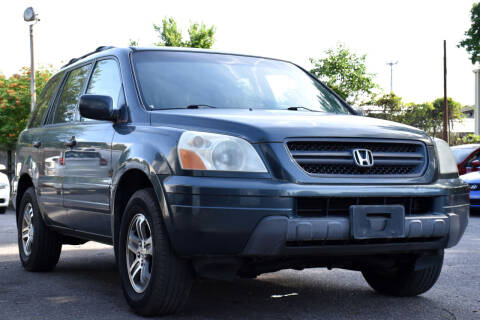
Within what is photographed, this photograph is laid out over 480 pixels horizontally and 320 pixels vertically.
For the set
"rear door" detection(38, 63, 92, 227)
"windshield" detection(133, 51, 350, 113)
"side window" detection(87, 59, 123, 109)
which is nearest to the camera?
"windshield" detection(133, 51, 350, 113)

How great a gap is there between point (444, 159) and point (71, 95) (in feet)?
10.9

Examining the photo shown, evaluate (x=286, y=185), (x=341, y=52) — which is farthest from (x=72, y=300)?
(x=341, y=52)

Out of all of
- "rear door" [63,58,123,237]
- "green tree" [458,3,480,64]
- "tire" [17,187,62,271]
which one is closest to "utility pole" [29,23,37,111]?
"tire" [17,187,62,271]

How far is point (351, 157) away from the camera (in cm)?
434

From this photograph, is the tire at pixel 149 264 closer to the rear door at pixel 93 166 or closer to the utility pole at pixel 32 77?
the rear door at pixel 93 166

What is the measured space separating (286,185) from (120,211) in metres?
1.45

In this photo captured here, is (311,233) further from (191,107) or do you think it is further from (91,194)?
(91,194)

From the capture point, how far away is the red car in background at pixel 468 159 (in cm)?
1717

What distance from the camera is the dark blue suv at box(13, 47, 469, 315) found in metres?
4.08

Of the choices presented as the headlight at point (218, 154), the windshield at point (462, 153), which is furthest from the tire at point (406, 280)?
the windshield at point (462, 153)

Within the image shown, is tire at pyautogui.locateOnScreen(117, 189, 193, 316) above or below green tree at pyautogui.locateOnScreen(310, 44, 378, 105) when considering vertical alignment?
below

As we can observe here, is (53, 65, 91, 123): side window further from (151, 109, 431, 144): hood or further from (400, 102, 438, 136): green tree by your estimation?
(400, 102, 438, 136): green tree

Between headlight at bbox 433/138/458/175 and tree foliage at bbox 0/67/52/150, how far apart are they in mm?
16671

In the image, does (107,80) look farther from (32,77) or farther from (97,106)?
(32,77)
